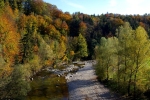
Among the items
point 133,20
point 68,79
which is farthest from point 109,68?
point 133,20

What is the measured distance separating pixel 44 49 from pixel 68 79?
25.5 meters

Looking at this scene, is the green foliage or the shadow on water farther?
the green foliage

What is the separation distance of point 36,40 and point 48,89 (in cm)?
4445

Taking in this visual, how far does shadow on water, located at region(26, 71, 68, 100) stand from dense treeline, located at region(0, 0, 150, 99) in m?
2.63

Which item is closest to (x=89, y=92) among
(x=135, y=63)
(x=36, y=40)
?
(x=135, y=63)

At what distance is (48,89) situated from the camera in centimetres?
5044

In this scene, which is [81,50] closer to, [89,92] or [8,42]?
[8,42]

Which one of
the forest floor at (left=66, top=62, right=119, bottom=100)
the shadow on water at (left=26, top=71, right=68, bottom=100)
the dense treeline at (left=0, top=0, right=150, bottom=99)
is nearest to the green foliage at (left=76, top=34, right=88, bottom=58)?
the dense treeline at (left=0, top=0, right=150, bottom=99)

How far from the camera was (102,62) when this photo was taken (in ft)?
184

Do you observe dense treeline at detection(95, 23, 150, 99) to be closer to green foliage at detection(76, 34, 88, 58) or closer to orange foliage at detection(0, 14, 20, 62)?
orange foliage at detection(0, 14, 20, 62)

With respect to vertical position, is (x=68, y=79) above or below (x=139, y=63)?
below

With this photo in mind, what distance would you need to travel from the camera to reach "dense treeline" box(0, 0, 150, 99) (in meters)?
41.4

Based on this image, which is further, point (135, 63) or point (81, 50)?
point (81, 50)

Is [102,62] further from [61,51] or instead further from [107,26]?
[107,26]
